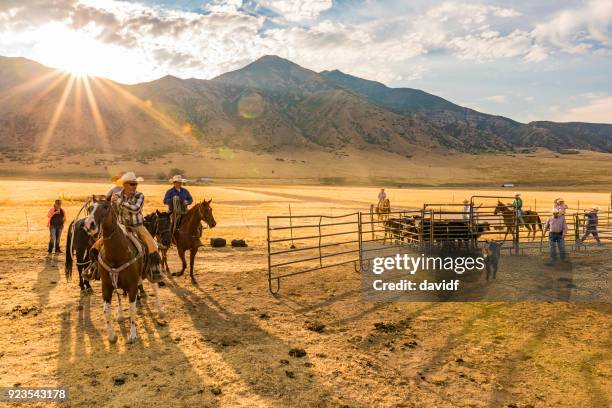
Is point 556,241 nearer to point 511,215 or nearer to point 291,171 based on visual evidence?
point 511,215

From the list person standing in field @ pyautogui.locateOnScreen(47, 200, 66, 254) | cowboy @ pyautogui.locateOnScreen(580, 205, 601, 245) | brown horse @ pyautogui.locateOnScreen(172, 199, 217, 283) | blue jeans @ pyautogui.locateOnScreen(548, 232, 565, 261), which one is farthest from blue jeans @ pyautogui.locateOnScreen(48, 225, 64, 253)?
cowboy @ pyautogui.locateOnScreen(580, 205, 601, 245)

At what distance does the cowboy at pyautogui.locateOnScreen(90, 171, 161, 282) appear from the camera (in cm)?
741

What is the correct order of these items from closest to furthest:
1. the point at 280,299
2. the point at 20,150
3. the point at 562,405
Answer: the point at 562,405, the point at 280,299, the point at 20,150

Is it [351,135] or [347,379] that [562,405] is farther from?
[351,135]

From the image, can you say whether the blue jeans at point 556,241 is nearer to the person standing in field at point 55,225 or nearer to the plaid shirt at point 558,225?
the plaid shirt at point 558,225

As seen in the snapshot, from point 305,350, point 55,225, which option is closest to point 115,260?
point 305,350

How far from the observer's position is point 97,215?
6254 millimetres

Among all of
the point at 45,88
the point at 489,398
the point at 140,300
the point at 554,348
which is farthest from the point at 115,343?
the point at 45,88

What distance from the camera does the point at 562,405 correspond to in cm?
507

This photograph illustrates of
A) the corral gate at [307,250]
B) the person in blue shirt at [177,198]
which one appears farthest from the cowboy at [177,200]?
the corral gate at [307,250]

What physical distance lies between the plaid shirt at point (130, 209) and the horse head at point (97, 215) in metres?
0.86

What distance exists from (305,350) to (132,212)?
167 inches

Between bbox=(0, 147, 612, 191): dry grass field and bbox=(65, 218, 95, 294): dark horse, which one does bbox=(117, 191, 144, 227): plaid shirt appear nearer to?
bbox=(65, 218, 95, 294): dark horse

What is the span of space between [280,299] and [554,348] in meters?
5.64
